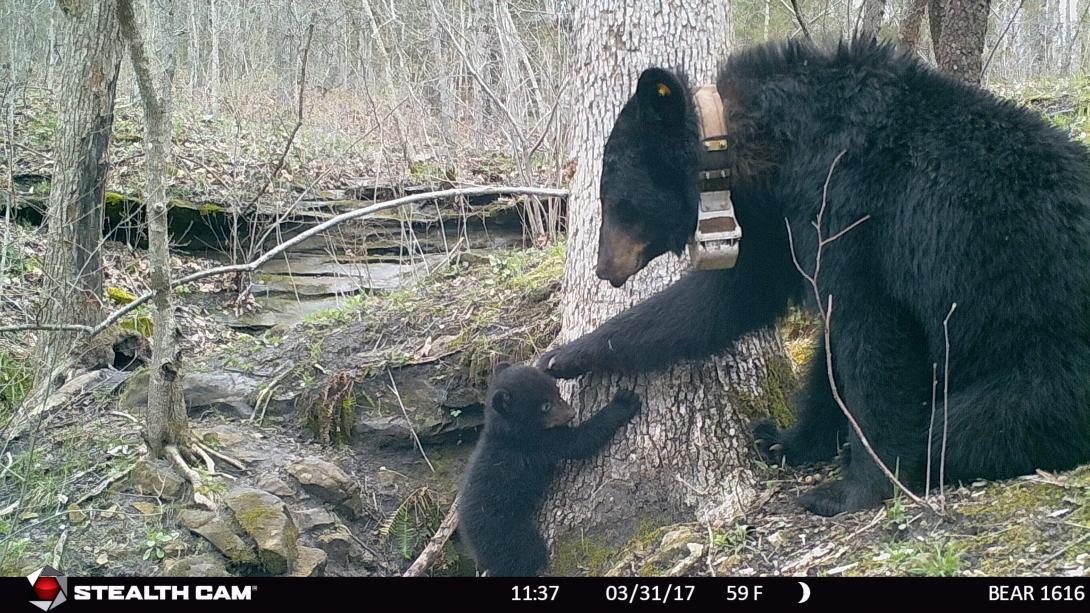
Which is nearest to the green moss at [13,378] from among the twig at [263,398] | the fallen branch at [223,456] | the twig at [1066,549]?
the twig at [263,398]

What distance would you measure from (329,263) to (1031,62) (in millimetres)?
13900

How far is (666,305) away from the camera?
4.77 metres

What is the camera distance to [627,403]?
4977 millimetres

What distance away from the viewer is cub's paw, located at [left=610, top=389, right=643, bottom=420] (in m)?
4.97

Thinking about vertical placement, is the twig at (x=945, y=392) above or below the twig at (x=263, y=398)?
above

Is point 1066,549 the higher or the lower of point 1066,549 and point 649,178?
the lower

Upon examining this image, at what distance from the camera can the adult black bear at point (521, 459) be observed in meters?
5.02

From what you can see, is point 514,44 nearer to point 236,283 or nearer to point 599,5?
point 236,283

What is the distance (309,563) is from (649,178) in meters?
2.95

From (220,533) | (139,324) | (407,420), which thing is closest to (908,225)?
(220,533)

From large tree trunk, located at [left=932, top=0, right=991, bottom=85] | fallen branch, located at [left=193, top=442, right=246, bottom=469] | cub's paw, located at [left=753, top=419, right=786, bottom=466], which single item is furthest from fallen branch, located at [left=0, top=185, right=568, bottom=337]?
large tree trunk, located at [left=932, top=0, right=991, bottom=85]

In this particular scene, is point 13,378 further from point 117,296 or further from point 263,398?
point 117,296
